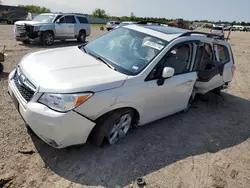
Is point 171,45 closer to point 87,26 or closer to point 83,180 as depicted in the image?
point 83,180

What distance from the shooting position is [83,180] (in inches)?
116

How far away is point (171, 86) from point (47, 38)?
11.2 m

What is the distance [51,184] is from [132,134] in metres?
1.67

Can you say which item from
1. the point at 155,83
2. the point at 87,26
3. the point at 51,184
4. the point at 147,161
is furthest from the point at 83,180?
the point at 87,26

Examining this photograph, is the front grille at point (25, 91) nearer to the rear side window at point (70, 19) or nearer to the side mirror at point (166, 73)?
the side mirror at point (166, 73)

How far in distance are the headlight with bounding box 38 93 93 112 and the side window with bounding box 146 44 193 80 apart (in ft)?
4.00

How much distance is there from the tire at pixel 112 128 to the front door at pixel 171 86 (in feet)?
1.22

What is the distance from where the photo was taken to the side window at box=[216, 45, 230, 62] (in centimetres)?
582

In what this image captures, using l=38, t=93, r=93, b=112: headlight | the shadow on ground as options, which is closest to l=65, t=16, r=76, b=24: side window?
the shadow on ground

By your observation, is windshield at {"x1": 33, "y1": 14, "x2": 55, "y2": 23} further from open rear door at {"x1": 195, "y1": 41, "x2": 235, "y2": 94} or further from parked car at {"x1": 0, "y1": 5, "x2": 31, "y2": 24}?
parked car at {"x1": 0, "y1": 5, "x2": 31, "y2": 24}

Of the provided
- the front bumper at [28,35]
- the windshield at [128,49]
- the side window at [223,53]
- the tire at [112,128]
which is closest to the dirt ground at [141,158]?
the tire at [112,128]

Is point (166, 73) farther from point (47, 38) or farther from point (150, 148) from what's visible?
point (47, 38)

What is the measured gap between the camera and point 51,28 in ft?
45.3

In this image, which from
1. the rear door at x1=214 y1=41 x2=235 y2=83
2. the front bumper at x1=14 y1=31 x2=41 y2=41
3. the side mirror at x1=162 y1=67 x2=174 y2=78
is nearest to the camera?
the side mirror at x1=162 y1=67 x2=174 y2=78
